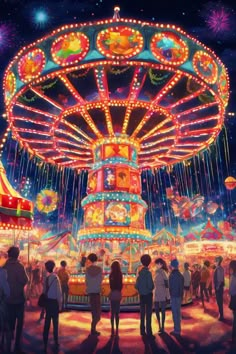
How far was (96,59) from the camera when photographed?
12367 mm

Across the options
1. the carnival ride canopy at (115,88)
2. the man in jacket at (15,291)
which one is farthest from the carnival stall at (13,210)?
the man in jacket at (15,291)

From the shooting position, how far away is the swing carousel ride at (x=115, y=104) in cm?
1226

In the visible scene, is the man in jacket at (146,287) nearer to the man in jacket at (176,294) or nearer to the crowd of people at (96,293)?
the crowd of people at (96,293)

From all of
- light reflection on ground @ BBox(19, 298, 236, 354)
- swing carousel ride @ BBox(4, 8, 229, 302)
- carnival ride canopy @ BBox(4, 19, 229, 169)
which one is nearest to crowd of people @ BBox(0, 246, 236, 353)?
light reflection on ground @ BBox(19, 298, 236, 354)

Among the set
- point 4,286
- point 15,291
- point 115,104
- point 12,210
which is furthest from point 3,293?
point 115,104

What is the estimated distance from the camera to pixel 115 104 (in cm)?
1544

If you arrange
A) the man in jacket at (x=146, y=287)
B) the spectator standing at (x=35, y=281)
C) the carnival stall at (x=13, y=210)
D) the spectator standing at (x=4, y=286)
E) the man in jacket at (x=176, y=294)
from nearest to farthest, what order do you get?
1. the spectator standing at (x=4, y=286)
2. the man in jacket at (x=146, y=287)
3. the man in jacket at (x=176, y=294)
4. the carnival stall at (x=13, y=210)
5. the spectator standing at (x=35, y=281)

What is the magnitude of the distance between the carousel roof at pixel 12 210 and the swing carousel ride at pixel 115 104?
12.3 ft

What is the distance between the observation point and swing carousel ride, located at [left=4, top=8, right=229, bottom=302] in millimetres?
12258

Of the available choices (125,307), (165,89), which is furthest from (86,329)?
(165,89)

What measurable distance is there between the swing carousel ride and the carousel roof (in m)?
3.76

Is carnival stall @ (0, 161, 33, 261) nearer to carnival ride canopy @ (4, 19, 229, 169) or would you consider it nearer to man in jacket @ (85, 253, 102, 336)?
man in jacket @ (85, 253, 102, 336)

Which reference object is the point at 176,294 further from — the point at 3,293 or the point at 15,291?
the point at 3,293

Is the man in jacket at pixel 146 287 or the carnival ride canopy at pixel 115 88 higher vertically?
the carnival ride canopy at pixel 115 88
